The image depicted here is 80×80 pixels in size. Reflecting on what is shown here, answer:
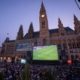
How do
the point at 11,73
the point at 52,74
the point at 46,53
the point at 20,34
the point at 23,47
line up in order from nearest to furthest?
1. the point at 52,74
2. the point at 11,73
3. the point at 46,53
4. the point at 23,47
5. the point at 20,34

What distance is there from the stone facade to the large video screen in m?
20.9

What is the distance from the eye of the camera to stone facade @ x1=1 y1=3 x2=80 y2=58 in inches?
2039

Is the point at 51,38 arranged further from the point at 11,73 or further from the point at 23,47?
the point at 11,73

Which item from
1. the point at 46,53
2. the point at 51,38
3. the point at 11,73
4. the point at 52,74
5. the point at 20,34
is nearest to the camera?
the point at 52,74

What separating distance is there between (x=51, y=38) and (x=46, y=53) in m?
27.6

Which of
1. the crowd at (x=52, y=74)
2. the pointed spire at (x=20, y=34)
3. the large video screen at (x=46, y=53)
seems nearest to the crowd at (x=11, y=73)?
the crowd at (x=52, y=74)

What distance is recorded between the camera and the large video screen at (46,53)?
27591 millimetres

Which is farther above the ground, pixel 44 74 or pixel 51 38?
pixel 51 38

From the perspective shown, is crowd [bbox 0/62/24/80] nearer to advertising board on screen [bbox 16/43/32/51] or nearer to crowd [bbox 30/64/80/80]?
crowd [bbox 30/64/80/80]

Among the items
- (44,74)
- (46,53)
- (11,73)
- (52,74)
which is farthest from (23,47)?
(52,74)

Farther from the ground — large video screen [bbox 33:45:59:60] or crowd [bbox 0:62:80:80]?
large video screen [bbox 33:45:59:60]

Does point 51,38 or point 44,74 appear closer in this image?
point 44,74

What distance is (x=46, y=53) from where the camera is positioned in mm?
29141

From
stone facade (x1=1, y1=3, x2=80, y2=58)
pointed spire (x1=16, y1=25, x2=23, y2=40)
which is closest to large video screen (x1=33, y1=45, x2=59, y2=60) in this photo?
stone facade (x1=1, y1=3, x2=80, y2=58)
